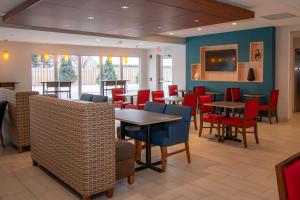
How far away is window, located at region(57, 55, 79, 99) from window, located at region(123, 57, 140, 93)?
239cm

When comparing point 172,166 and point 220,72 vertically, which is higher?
point 220,72

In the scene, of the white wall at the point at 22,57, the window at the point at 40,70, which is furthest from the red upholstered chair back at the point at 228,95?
the window at the point at 40,70

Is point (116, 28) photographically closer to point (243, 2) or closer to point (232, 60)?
point (243, 2)

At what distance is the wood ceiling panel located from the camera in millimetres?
4445

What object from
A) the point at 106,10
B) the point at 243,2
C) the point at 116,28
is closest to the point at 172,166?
the point at 106,10

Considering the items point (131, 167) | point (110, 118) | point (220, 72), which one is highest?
point (220, 72)

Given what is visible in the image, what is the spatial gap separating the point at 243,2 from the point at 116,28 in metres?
3.06

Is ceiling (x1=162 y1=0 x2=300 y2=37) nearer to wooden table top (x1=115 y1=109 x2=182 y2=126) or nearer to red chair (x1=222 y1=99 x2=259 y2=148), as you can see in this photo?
red chair (x1=222 y1=99 x2=259 y2=148)

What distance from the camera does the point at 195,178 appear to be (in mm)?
3934

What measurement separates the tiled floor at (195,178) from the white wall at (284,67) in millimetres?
3006

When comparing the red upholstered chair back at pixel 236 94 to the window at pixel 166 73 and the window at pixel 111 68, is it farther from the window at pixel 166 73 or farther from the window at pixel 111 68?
the window at pixel 111 68

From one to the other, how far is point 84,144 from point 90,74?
9651 millimetres

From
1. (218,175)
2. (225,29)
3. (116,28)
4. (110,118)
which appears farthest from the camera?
(225,29)

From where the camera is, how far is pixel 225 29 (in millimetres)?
8625
